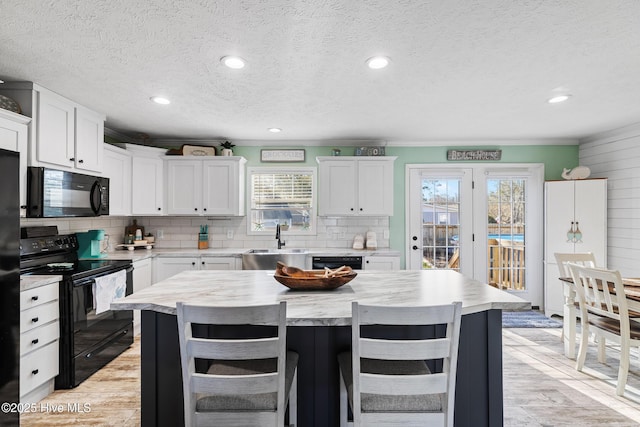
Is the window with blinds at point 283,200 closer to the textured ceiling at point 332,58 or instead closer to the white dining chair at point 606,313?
the textured ceiling at point 332,58

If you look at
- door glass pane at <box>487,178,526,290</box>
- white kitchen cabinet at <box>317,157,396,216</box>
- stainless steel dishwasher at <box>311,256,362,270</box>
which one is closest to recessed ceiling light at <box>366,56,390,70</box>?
white kitchen cabinet at <box>317,157,396,216</box>

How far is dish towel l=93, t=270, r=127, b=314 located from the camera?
9.44 feet

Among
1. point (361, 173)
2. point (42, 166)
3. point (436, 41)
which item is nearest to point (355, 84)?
point (436, 41)

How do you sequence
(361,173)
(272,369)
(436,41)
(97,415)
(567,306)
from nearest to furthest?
(272,369)
(436,41)
(97,415)
(567,306)
(361,173)

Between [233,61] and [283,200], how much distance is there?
8.77 feet

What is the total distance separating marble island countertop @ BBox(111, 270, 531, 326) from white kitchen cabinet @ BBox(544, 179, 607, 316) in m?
2.90

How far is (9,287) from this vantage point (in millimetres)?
1809

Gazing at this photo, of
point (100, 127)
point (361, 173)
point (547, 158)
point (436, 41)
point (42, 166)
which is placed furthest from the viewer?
point (547, 158)

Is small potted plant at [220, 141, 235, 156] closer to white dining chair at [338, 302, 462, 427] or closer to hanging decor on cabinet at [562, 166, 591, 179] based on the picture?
white dining chair at [338, 302, 462, 427]

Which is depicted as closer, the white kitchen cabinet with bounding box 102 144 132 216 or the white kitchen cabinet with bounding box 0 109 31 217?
the white kitchen cabinet with bounding box 0 109 31 217

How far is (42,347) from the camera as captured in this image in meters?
2.46

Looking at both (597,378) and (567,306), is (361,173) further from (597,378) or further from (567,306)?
(597,378)

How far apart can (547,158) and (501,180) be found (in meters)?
0.70

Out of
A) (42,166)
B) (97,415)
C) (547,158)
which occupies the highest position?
(547,158)
